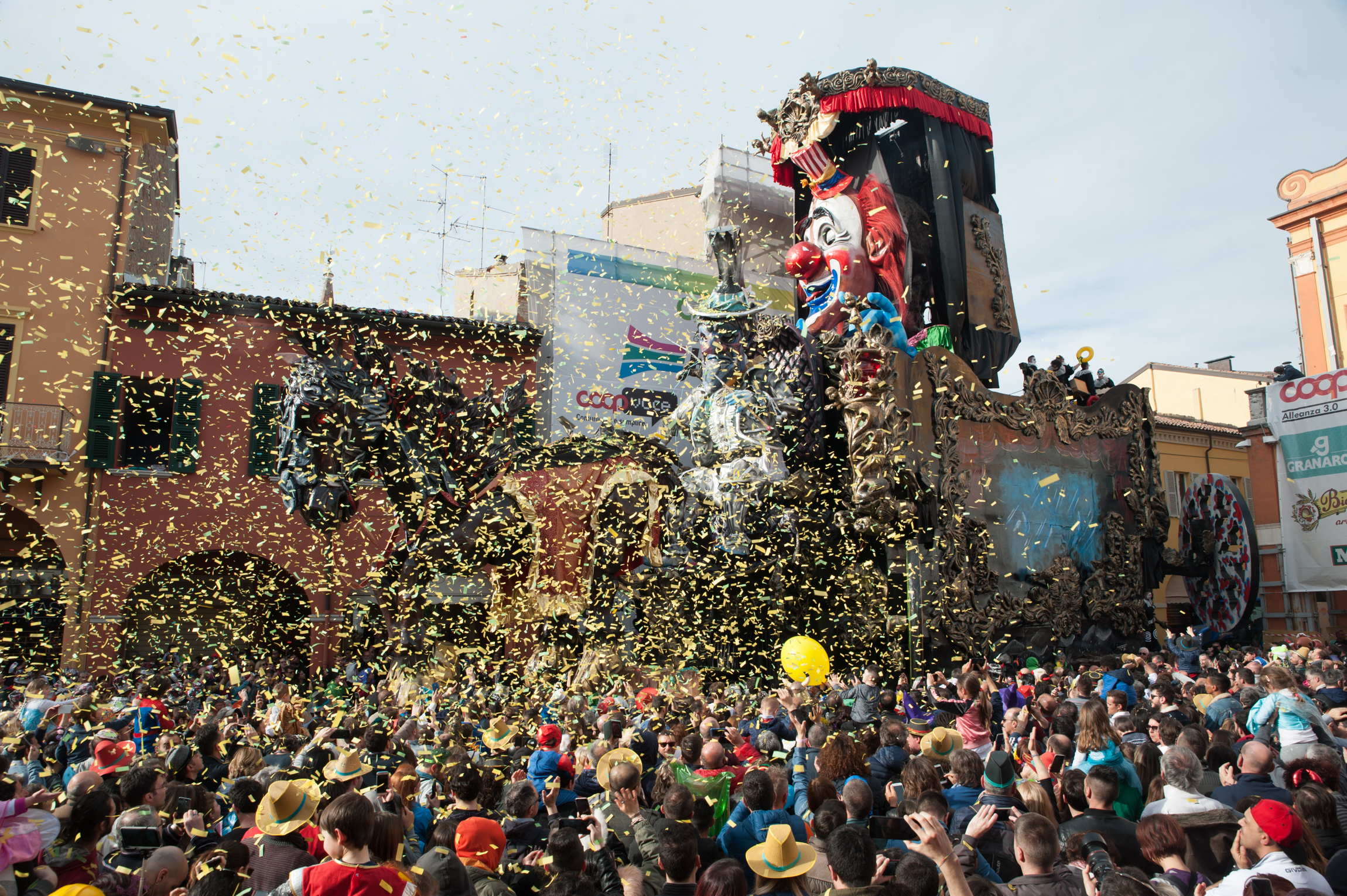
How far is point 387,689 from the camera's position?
1112cm

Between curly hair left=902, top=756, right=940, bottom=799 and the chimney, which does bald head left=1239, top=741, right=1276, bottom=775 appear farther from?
the chimney

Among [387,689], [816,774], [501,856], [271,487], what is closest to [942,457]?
[387,689]

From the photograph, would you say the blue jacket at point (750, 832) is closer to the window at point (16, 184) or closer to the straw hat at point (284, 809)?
the straw hat at point (284, 809)

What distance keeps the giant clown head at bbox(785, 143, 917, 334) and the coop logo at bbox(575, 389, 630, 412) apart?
20.5 ft

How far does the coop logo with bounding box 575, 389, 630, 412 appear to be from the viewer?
24219 mm

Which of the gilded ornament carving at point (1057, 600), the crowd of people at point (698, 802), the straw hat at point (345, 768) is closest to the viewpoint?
the crowd of people at point (698, 802)

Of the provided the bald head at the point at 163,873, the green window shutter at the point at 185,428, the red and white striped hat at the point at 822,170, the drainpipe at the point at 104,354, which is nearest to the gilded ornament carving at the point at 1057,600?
the red and white striped hat at the point at 822,170

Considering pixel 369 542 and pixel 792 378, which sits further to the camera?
pixel 369 542

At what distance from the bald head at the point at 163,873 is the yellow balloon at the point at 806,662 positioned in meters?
8.58

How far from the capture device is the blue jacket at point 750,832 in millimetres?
4598

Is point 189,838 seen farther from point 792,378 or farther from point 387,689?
point 792,378

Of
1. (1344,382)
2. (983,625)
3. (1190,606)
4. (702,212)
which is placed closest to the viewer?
(983,625)

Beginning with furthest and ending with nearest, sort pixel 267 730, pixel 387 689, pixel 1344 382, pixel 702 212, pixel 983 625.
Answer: pixel 702 212 < pixel 1344 382 < pixel 983 625 < pixel 387 689 < pixel 267 730

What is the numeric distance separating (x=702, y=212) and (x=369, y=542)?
51.4 ft
